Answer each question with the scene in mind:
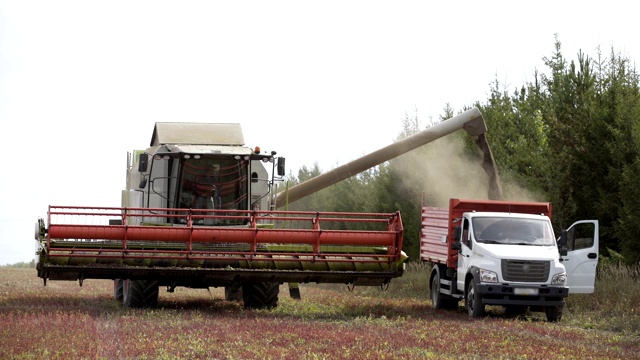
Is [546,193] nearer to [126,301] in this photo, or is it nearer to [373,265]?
[373,265]

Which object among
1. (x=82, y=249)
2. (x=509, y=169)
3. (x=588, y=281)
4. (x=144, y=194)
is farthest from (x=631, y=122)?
(x=82, y=249)

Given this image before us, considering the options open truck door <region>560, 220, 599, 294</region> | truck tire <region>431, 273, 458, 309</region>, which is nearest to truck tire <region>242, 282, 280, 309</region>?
truck tire <region>431, 273, 458, 309</region>

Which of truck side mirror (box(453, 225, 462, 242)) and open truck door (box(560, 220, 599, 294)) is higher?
truck side mirror (box(453, 225, 462, 242))

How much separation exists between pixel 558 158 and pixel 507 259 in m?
15.7

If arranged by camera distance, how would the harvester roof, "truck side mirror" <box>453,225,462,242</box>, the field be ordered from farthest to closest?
the harvester roof → "truck side mirror" <box>453,225,462,242</box> → the field

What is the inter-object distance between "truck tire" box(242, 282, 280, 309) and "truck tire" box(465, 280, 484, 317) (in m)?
4.32

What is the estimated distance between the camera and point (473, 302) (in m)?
21.2

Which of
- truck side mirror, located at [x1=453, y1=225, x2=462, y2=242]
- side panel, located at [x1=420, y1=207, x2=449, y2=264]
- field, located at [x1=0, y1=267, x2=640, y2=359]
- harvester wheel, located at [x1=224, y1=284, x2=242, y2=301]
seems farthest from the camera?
harvester wheel, located at [x1=224, y1=284, x2=242, y2=301]

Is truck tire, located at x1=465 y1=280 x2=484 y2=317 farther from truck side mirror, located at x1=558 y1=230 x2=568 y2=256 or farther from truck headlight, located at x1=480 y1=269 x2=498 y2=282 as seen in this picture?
truck side mirror, located at x1=558 y1=230 x2=568 y2=256

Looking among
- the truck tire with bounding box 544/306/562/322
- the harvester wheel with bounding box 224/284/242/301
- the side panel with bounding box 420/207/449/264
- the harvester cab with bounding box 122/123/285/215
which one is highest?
the harvester cab with bounding box 122/123/285/215

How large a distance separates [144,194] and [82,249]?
3.12 metres

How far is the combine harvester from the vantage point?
19.8 meters

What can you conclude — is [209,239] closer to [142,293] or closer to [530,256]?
[142,293]

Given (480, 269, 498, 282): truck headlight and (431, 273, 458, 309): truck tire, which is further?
(431, 273, 458, 309): truck tire
